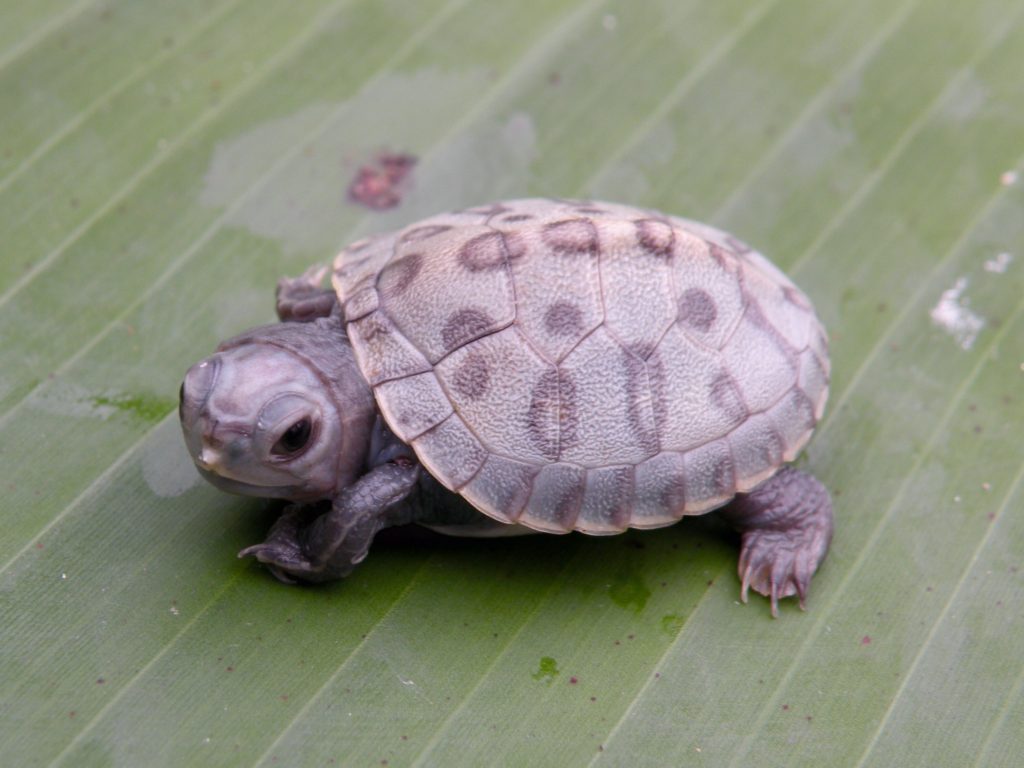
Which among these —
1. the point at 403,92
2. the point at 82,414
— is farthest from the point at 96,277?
the point at 403,92

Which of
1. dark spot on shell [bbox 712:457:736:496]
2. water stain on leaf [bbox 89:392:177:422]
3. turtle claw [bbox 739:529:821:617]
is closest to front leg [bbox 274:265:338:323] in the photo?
water stain on leaf [bbox 89:392:177:422]

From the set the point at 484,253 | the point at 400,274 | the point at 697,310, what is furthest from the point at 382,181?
the point at 697,310

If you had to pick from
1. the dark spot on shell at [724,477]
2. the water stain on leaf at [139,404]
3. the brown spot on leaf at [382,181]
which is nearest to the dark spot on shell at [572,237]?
the dark spot on shell at [724,477]

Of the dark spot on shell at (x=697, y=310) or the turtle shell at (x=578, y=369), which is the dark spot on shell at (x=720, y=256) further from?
the dark spot on shell at (x=697, y=310)

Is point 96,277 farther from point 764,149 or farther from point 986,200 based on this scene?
point 986,200

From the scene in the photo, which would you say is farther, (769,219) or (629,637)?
(769,219)

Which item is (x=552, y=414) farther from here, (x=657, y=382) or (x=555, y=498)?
(x=657, y=382)
